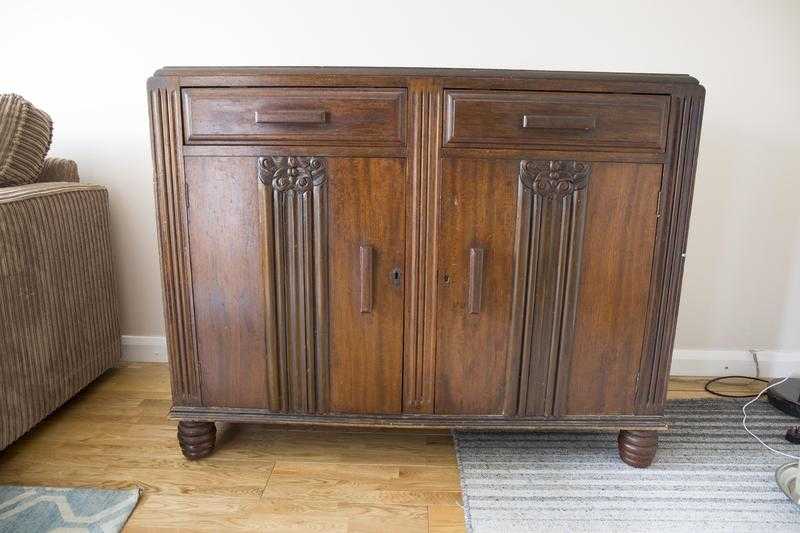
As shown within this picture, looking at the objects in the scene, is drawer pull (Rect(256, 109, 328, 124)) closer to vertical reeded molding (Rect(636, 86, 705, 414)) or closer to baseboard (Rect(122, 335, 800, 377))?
vertical reeded molding (Rect(636, 86, 705, 414))

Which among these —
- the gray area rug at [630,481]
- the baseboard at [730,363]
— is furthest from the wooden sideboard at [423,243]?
the baseboard at [730,363]

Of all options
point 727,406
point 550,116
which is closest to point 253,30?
point 550,116

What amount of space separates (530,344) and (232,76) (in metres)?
0.89

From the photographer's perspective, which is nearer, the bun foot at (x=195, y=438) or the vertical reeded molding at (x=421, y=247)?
the vertical reeded molding at (x=421, y=247)

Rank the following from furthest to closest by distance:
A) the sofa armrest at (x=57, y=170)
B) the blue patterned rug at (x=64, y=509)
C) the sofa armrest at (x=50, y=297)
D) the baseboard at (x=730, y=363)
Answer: the baseboard at (x=730, y=363) → the sofa armrest at (x=57, y=170) → the sofa armrest at (x=50, y=297) → the blue patterned rug at (x=64, y=509)

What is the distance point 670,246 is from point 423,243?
554 mm

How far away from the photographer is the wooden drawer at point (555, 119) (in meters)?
1.07

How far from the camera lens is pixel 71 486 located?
118cm

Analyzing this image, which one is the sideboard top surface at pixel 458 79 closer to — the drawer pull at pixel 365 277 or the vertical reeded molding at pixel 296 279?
the vertical reeded molding at pixel 296 279

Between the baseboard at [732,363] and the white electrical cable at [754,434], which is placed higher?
the baseboard at [732,363]

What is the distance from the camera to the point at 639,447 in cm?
125

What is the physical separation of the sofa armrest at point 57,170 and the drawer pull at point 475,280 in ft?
4.26

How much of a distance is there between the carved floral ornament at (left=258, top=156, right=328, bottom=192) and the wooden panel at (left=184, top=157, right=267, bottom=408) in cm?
3

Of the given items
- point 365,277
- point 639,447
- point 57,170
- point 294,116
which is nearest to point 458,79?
point 294,116
